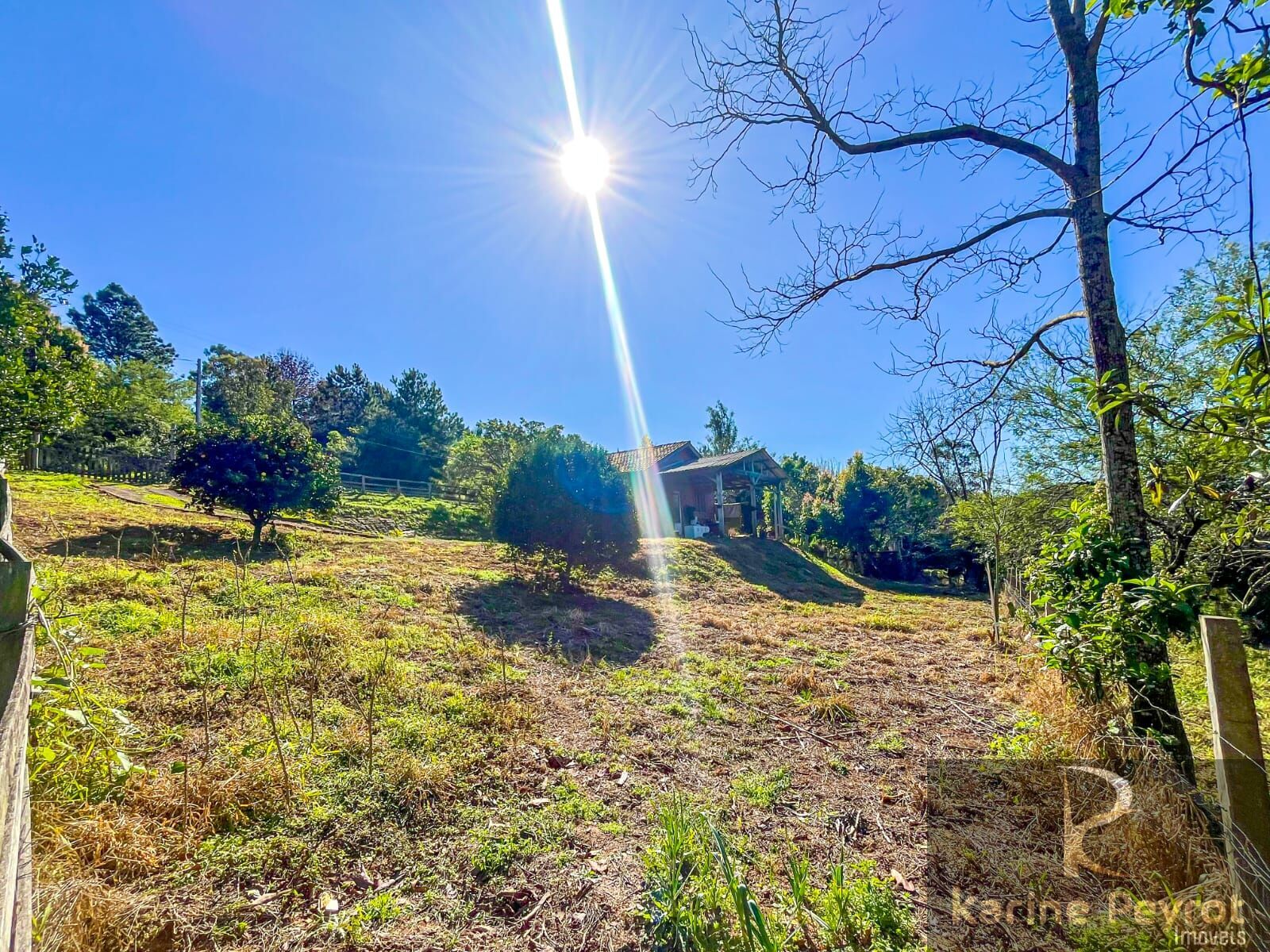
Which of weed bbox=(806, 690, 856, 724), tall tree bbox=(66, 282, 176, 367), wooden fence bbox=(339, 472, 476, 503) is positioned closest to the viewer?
weed bbox=(806, 690, 856, 724)

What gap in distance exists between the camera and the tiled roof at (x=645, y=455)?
Result: 21281mm

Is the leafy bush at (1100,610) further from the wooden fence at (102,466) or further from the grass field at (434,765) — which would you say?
the wooden fence at (102,466)

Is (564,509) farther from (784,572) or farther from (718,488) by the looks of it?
(718,488)

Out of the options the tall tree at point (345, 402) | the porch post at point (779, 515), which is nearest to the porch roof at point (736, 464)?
the porch post at point (779, 515)

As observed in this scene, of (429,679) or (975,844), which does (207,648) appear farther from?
(975,844)

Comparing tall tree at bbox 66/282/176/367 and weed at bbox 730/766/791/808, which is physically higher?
tall tree at bbox 66/282/176/367

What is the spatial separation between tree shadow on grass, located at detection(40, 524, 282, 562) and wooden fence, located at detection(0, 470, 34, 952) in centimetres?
591

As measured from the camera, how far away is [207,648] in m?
3.91

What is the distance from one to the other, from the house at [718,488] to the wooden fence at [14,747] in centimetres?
1732

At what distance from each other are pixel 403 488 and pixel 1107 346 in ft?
93.5

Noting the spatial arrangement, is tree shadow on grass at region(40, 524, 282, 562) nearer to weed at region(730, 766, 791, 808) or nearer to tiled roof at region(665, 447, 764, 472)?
weed at region(730, 766, 791, 808)

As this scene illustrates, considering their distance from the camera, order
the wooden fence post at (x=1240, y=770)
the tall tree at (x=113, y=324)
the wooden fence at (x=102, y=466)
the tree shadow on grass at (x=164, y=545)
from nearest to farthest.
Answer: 1. the wooden fence post at (x=1240, y=770)
2. the tree shadow on grass at (x=164, y=545)
3. the wooden fence at (x=102, y=466)
4. the tall tree at (x=113, y=324)

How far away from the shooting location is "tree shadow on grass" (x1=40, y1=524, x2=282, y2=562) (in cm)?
690

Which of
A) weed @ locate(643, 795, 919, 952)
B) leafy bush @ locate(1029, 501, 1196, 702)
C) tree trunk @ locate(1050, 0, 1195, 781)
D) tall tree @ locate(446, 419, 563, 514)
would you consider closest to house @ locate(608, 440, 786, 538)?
tall tree @ locate(446, 419, 563, 514)
